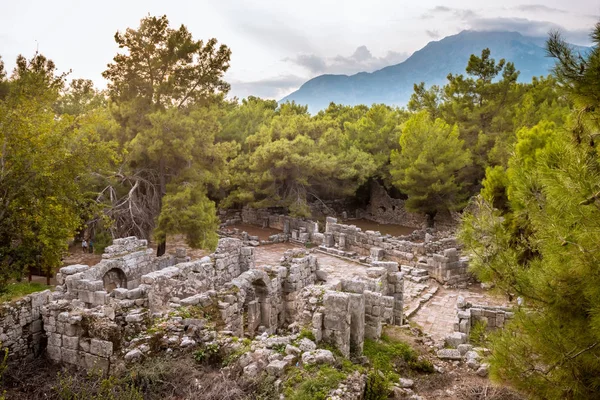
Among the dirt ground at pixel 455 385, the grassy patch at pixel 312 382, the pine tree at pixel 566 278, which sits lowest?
the dirt ground at pixel 455 385

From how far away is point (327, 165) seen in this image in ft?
91.8

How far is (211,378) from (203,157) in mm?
14220

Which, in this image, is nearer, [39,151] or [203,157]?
[39,151]

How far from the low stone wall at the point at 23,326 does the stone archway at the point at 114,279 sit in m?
4.80

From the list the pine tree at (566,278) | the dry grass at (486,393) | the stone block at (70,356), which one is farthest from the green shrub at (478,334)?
the stone block at (70,356)

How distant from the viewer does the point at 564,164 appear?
629 cm

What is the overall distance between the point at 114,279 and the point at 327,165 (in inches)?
637

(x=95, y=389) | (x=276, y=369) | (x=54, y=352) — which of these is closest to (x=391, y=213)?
(x=276, y=369)

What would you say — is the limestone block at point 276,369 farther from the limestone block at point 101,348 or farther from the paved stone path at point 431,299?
the paved stone path at point 431,299

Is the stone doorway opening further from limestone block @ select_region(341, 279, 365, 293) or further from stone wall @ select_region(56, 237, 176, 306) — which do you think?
stone wall @ select_region(56, 237, 176, 306)

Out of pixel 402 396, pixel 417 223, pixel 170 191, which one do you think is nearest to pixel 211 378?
pixel 402 396

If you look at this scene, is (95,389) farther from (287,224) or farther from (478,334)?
(287,224)

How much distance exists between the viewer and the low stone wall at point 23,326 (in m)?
8.79

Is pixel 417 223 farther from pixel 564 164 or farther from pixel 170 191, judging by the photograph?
pixel 564 164
